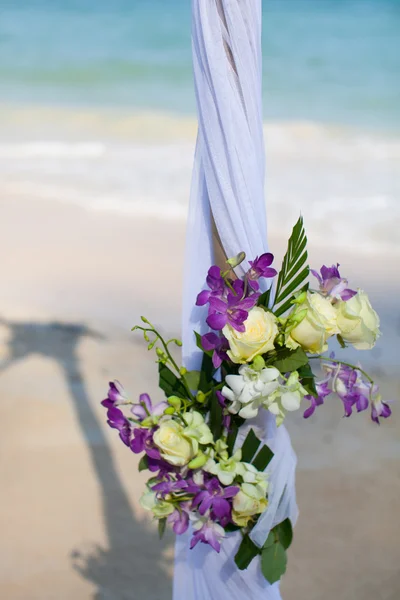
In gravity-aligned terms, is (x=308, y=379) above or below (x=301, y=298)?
below

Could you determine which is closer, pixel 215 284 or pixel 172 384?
pixel 215 284

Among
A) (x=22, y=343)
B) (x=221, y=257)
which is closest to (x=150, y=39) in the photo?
(x=22, y=343)

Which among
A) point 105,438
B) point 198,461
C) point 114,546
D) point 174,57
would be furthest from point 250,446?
point 174,57

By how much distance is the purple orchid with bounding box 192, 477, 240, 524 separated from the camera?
1.45m

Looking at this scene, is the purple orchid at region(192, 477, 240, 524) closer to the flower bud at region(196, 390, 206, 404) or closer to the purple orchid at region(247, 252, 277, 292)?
the flower bud at region(196, 390, 206, 404)

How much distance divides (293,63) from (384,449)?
154 inches

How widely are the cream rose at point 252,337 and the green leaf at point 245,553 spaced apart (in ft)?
1.30

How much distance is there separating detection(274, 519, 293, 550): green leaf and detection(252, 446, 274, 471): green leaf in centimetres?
15

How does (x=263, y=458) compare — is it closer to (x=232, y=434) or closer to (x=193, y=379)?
(x=232, y=434)

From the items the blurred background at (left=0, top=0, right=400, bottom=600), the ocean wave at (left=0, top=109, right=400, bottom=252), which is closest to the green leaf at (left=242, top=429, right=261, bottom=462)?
the blurred background at (left=0, top=0, right=400, bottom=600)

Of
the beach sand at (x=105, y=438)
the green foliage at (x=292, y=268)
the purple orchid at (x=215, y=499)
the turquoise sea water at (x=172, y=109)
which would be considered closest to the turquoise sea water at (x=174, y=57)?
the turquoise sea water at (x=172, y=109)

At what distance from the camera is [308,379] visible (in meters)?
1.52

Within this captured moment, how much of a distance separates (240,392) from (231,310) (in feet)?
0.45

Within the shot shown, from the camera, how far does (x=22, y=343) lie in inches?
206
